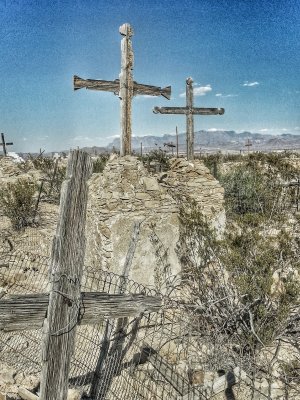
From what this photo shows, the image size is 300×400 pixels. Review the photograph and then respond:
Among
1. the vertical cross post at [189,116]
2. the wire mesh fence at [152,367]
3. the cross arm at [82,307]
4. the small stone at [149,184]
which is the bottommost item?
the wire mesh fence at [152,367]

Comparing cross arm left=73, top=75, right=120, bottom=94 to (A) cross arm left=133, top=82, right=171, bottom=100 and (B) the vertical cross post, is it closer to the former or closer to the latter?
(A) cross arm left=133, top=82, right=171, bottom=100

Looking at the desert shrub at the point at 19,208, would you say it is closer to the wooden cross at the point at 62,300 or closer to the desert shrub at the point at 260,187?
the desert shrub at the point at 260,187

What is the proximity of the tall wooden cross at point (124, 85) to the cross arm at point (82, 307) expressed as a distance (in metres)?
3.50

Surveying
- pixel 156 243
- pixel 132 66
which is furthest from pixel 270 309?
pixel 132 66

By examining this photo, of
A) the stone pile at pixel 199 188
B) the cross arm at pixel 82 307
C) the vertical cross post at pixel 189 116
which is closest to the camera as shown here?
the cross arm at pixel 82 307

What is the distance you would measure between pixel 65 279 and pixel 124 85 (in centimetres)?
427

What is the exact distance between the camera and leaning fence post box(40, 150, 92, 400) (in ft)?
7.36

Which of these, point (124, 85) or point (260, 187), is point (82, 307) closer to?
point (124, 85)

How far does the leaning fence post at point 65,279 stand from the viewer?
7.36ft

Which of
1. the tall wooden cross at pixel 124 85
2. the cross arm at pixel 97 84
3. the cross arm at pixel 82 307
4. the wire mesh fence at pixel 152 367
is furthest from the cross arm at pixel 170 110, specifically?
the cross arm at pixel 82 307

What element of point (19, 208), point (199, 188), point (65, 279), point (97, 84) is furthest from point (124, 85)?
point (19, 208)

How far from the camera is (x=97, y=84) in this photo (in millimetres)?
5930

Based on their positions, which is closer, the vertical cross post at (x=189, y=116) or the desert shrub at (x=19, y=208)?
the vertical cross post at (x=189, y=116)

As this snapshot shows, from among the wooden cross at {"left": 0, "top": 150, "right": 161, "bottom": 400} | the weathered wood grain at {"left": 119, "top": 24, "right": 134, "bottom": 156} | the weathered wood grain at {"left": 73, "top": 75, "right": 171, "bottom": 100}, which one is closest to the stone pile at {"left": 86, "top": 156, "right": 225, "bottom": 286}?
the weathered wood grain at {"left": 119, "top": 24, "right": 134, "bottom": 156}
